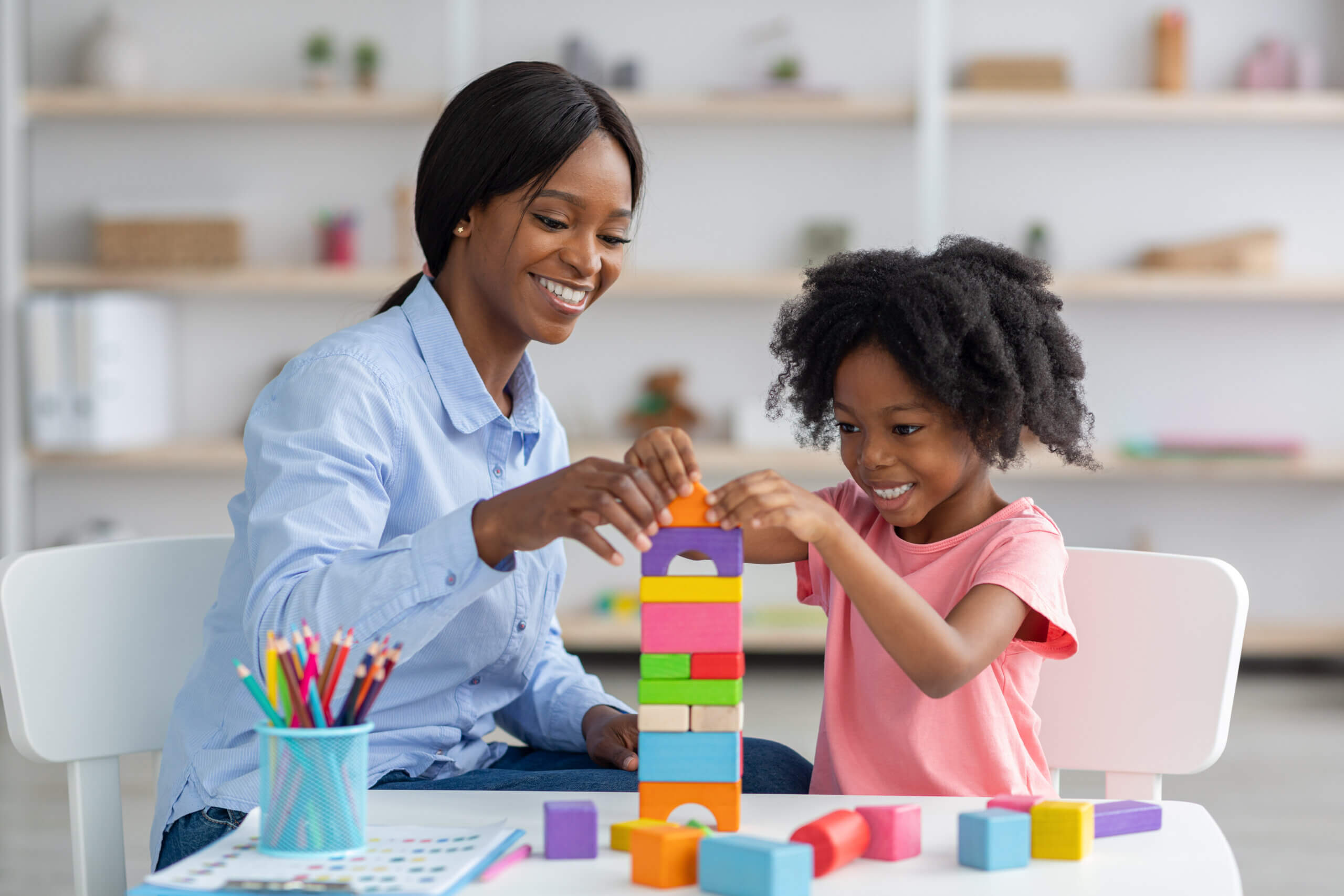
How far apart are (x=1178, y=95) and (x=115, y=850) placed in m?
3.52

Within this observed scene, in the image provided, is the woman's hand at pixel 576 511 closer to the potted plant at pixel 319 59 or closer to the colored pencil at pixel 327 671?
the colored pencil at pixel 327 671

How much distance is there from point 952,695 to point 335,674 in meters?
0.66

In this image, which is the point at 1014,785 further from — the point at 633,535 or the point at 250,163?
the point at 250,163

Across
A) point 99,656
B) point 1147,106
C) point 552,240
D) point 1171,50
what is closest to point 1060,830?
point 552,240

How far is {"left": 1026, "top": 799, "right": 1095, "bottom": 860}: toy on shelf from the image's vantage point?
891mm

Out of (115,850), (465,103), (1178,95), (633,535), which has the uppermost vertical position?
(1178,95)

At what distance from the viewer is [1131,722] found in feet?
4.32

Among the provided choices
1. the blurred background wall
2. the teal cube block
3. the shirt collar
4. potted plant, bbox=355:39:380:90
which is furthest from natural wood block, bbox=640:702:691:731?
potted plant, bbox=355:39:380:90

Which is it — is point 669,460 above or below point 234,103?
below

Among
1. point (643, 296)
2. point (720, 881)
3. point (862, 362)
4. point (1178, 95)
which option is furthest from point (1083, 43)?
point (720, 881)

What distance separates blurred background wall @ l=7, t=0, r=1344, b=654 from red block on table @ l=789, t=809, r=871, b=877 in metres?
2.99

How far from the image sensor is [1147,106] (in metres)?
3.71

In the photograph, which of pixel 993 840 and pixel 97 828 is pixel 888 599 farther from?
pixel 97 828

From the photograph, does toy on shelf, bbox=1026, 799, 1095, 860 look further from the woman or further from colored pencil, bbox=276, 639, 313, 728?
colored pencil, bbox=276, 639, 313, 728
